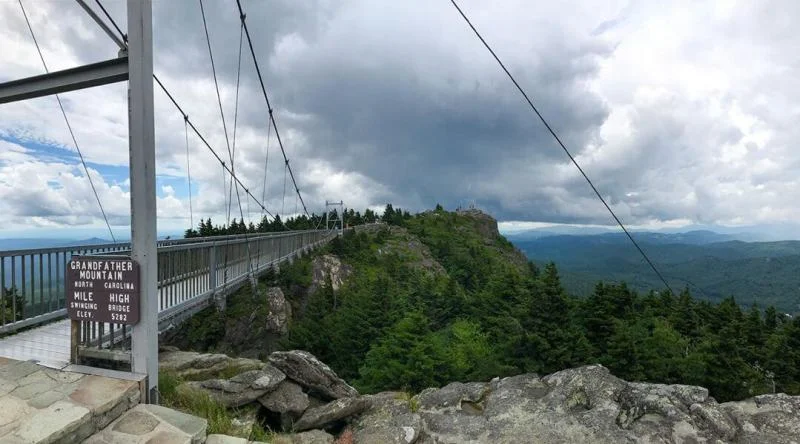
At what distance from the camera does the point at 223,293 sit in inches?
481

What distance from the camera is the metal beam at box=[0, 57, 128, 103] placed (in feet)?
18.3

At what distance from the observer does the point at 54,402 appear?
15.2 ft

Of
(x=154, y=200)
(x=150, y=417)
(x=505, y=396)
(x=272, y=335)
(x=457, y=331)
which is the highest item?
(x=154, y=200)

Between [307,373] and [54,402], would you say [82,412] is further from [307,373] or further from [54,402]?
[307,373]

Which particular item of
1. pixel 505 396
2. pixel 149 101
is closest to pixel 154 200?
pixel 149 101

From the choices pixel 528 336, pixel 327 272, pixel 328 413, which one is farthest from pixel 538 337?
pixel 328 413

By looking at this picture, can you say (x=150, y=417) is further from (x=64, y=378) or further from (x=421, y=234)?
(x=421, y=234)

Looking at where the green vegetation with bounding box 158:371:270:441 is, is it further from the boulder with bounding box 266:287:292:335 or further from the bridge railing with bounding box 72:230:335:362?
the boulder with bounding box 266:287:292:335

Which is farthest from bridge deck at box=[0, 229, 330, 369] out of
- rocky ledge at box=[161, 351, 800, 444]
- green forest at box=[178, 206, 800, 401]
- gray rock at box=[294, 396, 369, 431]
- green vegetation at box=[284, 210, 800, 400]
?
green vegetation at box=[284, 210, 800, 400]

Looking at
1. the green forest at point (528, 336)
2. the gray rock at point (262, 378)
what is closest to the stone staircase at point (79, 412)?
the gray rock at point (262, 378)

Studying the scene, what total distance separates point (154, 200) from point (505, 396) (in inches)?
265

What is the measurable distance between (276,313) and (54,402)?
14.1 m

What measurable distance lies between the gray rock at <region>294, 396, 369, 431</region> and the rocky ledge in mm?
17

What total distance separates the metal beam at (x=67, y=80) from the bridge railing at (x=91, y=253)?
96.5 inches
